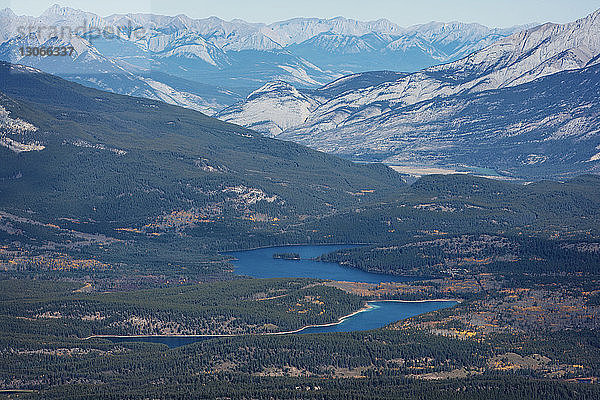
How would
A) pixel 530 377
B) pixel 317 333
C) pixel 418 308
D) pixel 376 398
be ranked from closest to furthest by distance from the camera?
pixel 376 398
pixel 530 377
pixel 317 333
pixel 418 308

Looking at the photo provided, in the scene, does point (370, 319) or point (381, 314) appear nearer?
point (370, 319)

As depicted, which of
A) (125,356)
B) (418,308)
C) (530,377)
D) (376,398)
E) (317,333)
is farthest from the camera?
(418,308)

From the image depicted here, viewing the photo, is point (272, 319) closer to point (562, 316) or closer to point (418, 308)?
point (418, 308)

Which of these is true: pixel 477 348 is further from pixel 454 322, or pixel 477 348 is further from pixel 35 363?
pixel 35 363

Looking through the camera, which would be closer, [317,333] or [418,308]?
[317,333]

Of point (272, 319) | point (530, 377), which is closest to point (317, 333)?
point (272, 319)

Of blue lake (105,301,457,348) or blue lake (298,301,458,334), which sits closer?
blue lake (105,301,457,348)

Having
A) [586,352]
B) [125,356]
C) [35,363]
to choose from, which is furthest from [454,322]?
[35,363]

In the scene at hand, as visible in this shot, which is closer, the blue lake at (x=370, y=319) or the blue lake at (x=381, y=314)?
the blue lake at (x=370, y=319)

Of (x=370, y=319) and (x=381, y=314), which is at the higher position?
(x=381, y=314)
